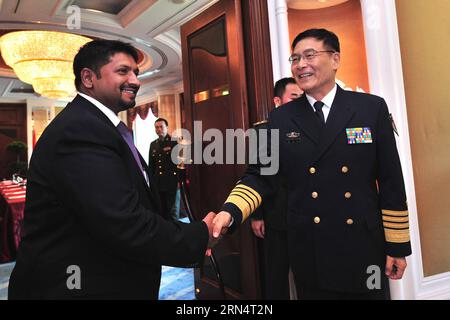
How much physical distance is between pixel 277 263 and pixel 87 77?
134 centimetres

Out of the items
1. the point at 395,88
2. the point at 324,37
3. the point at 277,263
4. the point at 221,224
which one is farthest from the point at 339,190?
the point at 395,88

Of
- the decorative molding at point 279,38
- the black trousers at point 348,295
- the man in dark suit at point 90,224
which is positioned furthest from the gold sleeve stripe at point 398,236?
the decorative molding at point 279,38

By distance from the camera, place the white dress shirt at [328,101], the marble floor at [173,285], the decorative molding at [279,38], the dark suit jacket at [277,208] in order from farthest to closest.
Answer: the marble floor at [173,285] → the decorative molding at [279,38] → the dark suit jacket at [277,208] → the white dress shirt at [328,101]

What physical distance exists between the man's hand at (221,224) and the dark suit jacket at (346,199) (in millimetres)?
265

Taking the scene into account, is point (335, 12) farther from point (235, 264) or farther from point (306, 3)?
point (235, 264)

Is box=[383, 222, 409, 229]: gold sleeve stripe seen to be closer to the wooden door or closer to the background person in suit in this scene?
the background person in suit

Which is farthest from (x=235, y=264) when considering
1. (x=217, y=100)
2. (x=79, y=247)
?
(x=79, y=247)

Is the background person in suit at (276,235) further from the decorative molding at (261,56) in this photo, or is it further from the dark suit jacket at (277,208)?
the decorative molding at (261,56)

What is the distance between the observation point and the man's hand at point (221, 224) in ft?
4.05

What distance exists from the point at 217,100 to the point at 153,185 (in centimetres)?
152

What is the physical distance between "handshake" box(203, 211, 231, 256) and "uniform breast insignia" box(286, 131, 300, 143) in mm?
396

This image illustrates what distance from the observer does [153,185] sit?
48.3 inches

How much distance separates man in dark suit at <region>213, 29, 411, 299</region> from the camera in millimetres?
1184
